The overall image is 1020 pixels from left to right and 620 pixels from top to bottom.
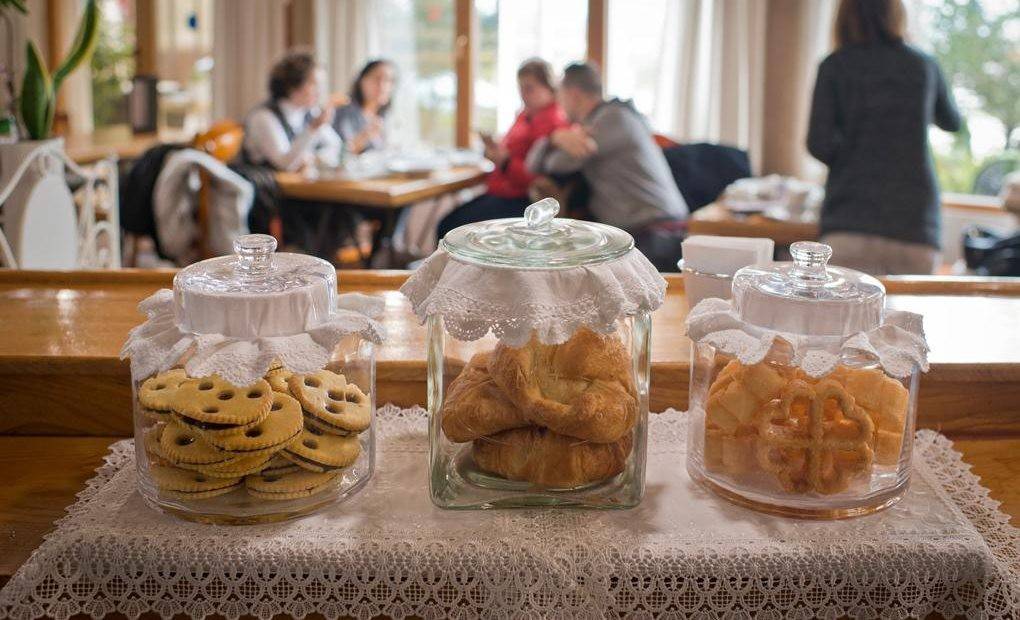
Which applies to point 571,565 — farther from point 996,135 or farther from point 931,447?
point 996,135

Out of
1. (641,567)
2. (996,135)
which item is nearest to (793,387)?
(641,567)

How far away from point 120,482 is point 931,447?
0.86 m

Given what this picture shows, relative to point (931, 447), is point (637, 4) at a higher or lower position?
higher

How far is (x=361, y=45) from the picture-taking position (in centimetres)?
588

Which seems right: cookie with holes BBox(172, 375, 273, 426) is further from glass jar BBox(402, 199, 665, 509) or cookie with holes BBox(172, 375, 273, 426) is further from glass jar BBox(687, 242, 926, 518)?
glass jar BBox(687, 242, 926, 518)

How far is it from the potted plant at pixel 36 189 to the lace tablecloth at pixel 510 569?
1.35 metres

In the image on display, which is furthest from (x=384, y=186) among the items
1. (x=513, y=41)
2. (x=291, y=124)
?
(x=513, y=41)

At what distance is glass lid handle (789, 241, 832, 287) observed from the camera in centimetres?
94

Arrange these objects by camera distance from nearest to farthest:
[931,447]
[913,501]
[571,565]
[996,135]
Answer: [571,565]
[913,501]
[931,447]
[996,135]

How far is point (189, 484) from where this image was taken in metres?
0.94

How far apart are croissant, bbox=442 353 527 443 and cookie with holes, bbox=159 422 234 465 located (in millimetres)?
196

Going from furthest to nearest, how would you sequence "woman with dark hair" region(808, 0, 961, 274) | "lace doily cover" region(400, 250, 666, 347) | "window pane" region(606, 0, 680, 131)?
"window pane" region(606, 0, 680, 131) < "woman with dark hair" region(808, 0, 961, 274) < "lace doily cover" region(400, 250, 666, 347)

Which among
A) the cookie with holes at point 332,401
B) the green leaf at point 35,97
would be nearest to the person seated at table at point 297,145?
the green leaf at point 35,97

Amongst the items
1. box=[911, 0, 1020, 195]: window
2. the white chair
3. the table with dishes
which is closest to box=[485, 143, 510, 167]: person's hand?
the white chair
